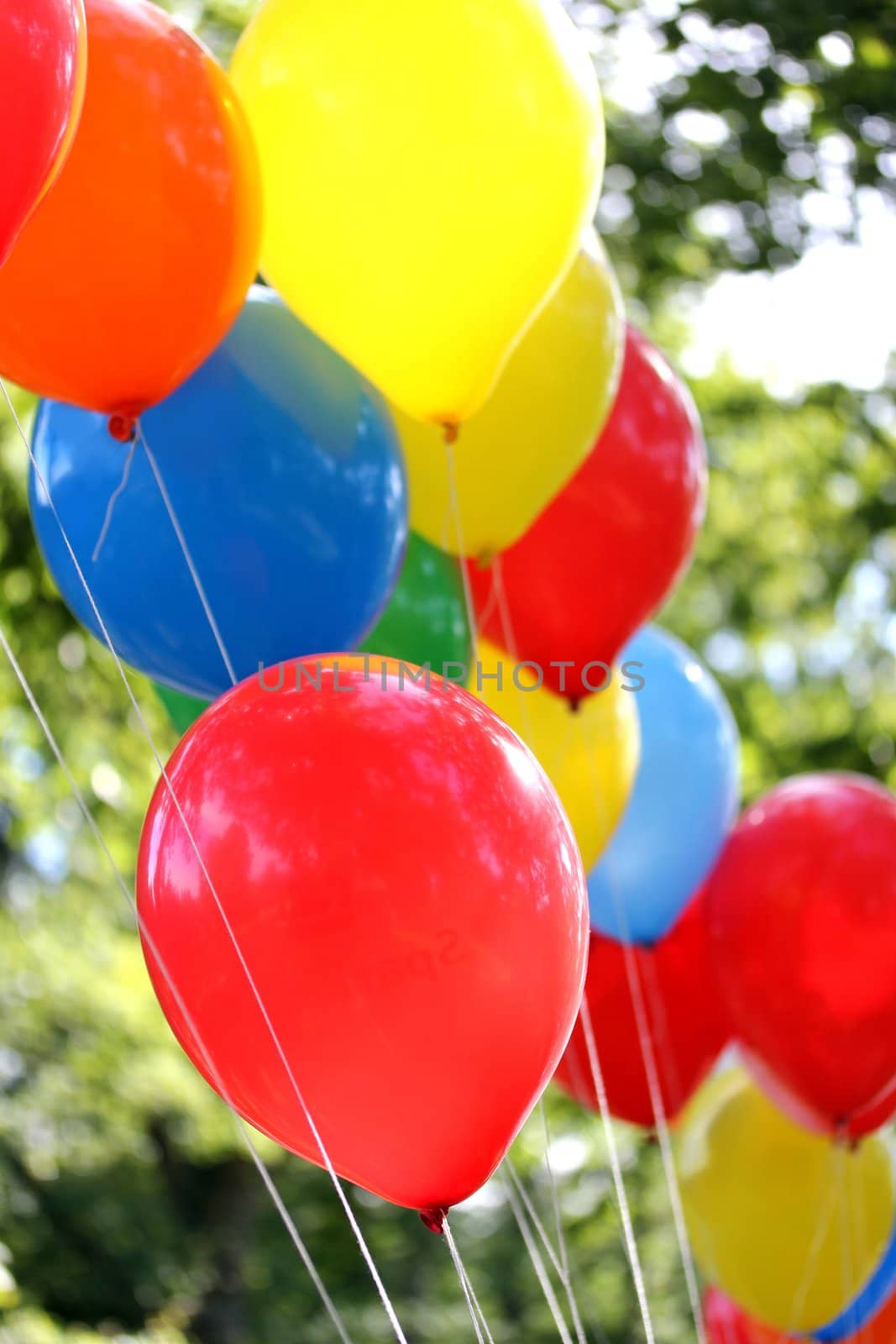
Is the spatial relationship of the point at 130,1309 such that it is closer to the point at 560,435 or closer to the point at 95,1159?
the point at 95,1159

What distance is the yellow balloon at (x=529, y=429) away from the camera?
2607 millimetres

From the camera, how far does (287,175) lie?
2207 millimetres

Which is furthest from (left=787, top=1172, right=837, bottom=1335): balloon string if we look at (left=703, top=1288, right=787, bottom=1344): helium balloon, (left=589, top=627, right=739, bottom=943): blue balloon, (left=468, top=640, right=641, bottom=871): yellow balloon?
(left=468, top=640, right=641, bottom=871): yellow balloon

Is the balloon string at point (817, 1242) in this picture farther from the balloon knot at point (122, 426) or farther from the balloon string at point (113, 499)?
the balloon knot at point (122, 426)

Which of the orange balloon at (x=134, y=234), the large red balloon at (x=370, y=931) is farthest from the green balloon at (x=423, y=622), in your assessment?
the large red balloon at (x=370, y=931)

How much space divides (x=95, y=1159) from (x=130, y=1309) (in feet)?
4.26

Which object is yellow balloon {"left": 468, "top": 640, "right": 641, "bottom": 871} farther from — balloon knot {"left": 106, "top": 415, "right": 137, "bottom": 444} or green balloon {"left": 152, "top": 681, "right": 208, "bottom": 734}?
balloon knot {"left": 106, "top": 415, "right": 137, "bottom": 444}

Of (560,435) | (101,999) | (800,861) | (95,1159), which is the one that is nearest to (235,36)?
(560,435)

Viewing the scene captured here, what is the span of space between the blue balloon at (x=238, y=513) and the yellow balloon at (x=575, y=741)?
613 millimetres

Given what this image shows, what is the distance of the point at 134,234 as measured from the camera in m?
1.98

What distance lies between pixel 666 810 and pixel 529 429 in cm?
103

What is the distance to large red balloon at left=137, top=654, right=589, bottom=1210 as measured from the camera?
1.60m

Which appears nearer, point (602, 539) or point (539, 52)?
point (539, 52)

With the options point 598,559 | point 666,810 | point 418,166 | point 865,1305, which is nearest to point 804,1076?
point 666,810
